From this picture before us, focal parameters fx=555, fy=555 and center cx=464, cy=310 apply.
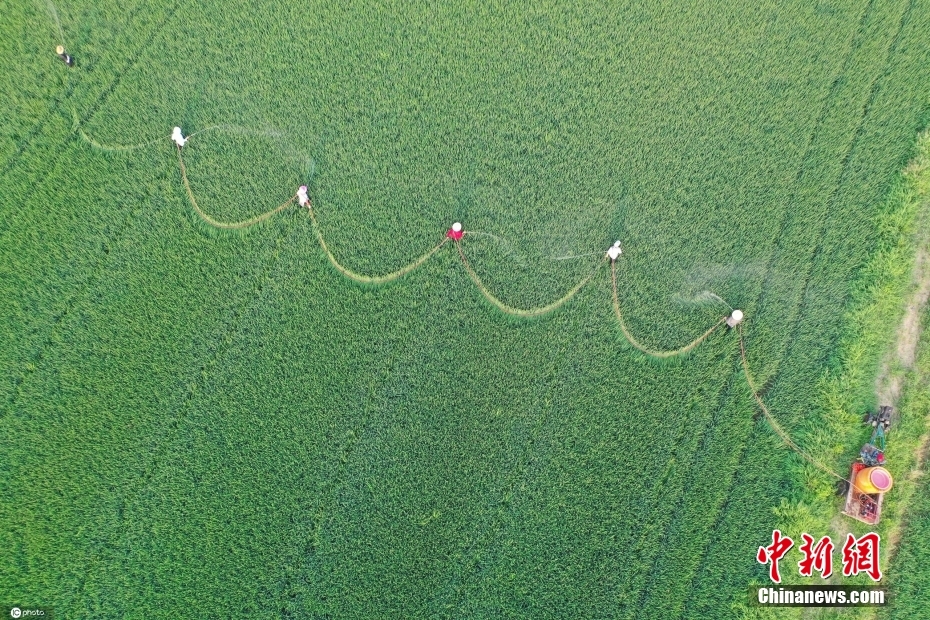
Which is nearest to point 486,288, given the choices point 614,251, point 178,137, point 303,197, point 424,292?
point 424,292

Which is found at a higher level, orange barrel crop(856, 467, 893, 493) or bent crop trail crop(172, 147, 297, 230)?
bent crop trail crop(172, 147, 297, 230)

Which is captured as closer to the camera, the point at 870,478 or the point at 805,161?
the point at 870,478

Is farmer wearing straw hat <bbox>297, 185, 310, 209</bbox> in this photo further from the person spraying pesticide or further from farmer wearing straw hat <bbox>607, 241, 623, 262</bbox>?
farmer wearing straw hat <bbox>607, 241, 623, 262</bbox>

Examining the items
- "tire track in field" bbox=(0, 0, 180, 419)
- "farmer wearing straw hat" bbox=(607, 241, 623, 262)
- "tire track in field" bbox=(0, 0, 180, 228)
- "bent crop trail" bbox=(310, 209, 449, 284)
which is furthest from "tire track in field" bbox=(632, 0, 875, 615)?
"tire track in field" bbox=(0, 0, 180, 228)

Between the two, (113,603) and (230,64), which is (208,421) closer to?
(113,603)

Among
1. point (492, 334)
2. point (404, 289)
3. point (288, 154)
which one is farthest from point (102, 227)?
point (492, 334)

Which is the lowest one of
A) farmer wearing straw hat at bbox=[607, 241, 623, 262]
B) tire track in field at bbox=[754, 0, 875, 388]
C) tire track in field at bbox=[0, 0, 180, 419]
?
→ tire track in field at bbox=[0, 0, 180, 419]

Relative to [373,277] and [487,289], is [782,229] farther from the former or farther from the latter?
[373,277]
